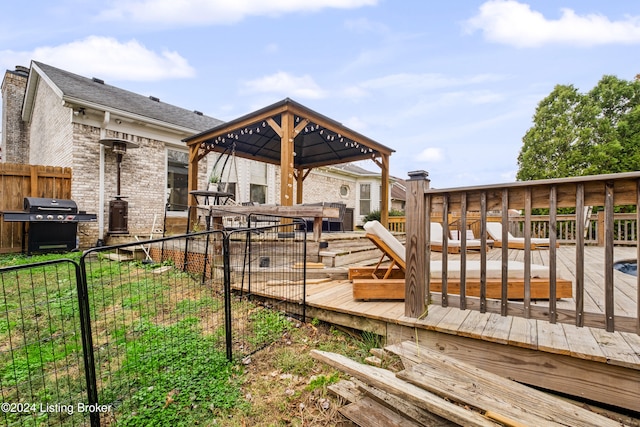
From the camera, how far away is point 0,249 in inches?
239

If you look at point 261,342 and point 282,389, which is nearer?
point 282,389

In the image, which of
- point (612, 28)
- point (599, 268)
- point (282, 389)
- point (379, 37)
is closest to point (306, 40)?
point (379, 37)

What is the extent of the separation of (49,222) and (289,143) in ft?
17.2

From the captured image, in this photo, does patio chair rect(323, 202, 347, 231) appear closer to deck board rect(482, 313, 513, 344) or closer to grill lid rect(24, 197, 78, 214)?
deck board rect(482, 313, 513, 344)

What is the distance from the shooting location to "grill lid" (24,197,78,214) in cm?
580

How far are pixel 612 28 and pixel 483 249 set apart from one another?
14.4 meters

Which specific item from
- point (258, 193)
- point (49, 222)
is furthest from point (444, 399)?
point (258, 193)

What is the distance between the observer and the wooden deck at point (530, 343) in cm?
162

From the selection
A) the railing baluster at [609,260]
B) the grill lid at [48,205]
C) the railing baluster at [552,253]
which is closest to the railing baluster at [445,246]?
the railing baluster at [552,253]

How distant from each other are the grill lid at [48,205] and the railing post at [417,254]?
716 centimetres

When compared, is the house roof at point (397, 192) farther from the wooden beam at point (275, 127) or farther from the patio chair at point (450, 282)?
the patio chair at point (450, 282)

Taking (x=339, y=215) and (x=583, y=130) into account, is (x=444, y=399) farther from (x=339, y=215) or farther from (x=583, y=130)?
(x=583, y=130)

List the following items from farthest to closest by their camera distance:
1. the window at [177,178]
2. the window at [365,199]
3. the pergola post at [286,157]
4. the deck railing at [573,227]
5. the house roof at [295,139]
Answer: the window at [365,199] < the window at [177,178] < the deck railing at [573,227] < the house roof at [295,139] < the pergola post at [286,157]

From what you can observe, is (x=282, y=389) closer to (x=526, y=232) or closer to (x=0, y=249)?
(x=526, y=232)
